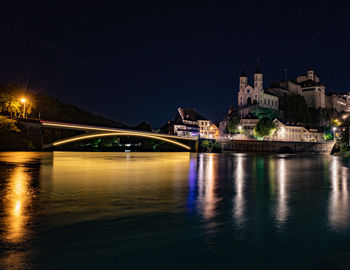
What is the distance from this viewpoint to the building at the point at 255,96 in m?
111

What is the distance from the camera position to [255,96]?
112250mm

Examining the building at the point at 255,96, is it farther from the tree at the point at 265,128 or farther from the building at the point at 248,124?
the tree at the point at 265,128

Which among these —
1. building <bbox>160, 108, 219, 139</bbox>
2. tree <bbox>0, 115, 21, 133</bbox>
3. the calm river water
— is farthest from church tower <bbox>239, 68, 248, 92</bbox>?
the calm river water

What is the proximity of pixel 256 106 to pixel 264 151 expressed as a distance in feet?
111

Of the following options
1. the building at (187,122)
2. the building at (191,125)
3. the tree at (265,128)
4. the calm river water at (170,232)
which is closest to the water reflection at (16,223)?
the calm river water at (170,232)

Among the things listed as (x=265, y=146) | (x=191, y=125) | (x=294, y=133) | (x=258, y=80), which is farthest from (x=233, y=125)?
(x=258, y=80)

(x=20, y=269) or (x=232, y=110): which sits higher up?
(x=232, y=110)

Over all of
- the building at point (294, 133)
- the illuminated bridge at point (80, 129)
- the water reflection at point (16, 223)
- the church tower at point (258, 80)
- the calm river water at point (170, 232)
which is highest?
the church tower at point (258, 80)

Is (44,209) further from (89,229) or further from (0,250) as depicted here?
(0,250)

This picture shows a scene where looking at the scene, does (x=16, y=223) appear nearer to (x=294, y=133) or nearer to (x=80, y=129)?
(x=80, y=129)

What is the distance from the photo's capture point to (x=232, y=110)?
4520 inches

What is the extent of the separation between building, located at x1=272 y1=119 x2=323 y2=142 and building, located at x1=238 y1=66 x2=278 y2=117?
17.3 m

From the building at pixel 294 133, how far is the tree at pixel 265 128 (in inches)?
168

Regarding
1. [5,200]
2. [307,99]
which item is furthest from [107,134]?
[307,99]
